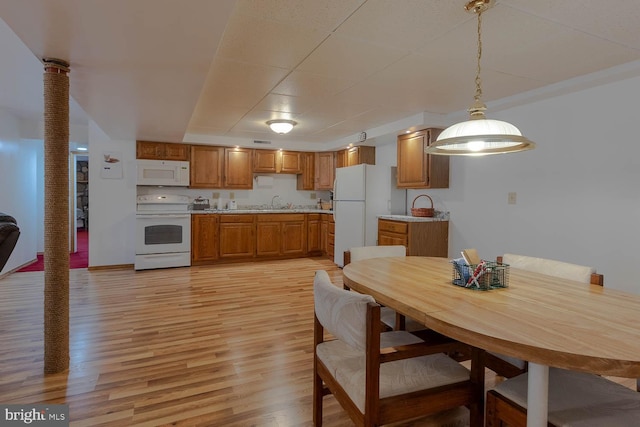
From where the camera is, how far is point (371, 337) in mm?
1152

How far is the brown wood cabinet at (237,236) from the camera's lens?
552cm

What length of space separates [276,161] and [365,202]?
217 centimetres

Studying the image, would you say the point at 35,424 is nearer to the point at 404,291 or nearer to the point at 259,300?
the point at 404,291

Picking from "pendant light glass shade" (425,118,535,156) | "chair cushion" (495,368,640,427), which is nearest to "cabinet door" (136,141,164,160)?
"pendant light glass shade" (425,118,535,156)

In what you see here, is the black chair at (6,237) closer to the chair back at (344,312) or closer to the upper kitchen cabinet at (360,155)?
the chair back at (344,312)

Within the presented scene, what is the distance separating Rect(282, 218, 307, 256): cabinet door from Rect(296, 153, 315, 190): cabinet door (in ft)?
2.69

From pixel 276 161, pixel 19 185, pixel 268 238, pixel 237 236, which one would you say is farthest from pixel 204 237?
pixel 19 185

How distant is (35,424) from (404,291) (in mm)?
1894

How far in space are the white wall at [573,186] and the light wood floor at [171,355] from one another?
232 centimetres

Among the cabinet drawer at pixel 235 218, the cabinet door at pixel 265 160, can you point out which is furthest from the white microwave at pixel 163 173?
the cabinet door at pixel 265 160

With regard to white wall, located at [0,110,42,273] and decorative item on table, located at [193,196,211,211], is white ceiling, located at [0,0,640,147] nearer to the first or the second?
white wall, located at [0,110,42,273]

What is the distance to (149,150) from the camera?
207 inches

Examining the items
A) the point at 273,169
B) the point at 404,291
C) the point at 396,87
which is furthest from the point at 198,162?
the point at 404,291

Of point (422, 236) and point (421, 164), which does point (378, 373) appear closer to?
point (422, 236)
